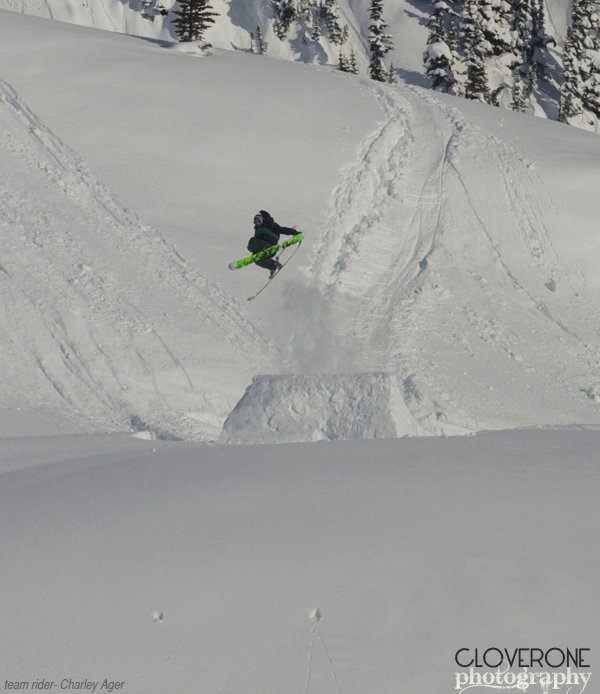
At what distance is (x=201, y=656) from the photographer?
14.4ft

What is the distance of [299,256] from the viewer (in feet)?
64.1

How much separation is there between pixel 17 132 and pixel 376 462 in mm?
16266

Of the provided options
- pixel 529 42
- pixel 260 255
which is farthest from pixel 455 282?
pixel 529 42

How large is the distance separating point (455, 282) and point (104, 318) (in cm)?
711

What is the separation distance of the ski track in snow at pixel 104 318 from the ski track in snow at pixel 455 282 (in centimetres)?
255

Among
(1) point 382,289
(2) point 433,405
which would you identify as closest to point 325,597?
(2) point 433,405

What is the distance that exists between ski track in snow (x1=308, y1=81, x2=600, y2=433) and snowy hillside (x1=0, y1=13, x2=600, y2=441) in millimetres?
54

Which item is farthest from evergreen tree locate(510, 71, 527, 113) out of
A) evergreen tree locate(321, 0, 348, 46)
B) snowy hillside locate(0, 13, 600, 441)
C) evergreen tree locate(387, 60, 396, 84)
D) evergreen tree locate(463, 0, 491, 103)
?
snowy hillside locate(0, 13, 600, 441)

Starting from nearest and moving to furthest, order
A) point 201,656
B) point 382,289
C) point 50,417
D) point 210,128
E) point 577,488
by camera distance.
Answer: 1. point 201,656
2. point 577,488
3. point 50,417
4. point 382,289
5. point 210,128

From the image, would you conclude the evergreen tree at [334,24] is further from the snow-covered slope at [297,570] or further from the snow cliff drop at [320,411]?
the snow-covered slope at [297,570]

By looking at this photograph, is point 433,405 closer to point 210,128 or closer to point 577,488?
point 577,488

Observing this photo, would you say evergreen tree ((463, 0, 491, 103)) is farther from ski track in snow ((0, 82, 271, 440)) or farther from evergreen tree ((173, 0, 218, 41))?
ski track in snow ((0, 82, 271, 440))

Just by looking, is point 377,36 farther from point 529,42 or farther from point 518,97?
point 518,97

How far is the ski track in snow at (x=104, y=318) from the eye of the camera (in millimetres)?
14186
